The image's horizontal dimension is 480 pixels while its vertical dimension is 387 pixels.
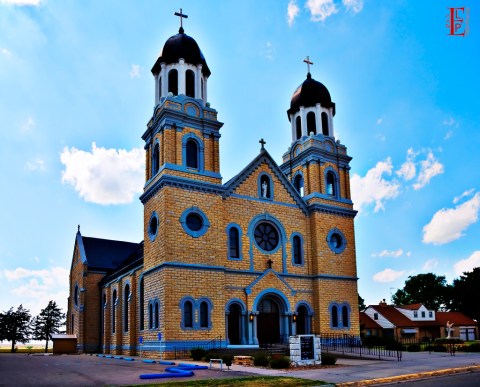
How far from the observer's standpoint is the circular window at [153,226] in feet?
107

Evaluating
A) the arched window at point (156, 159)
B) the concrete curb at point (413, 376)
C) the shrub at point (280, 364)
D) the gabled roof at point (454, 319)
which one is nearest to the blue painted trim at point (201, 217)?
the arched window at point (156, 159)

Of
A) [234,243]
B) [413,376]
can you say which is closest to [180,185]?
[234,243]

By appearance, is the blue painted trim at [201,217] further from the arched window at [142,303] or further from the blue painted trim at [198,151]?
the arched window at [142,303]

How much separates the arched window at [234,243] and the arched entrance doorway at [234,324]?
3.29 meters

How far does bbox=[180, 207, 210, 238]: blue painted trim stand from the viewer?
31.4m

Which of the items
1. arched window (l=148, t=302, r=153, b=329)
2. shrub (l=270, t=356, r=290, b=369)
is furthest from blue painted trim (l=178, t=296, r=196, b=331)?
shrub (l=270, t=356, r=290, b=369)

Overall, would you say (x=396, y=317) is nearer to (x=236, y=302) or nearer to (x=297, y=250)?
(x=297, y=250)

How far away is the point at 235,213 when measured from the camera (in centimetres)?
Result: 3434

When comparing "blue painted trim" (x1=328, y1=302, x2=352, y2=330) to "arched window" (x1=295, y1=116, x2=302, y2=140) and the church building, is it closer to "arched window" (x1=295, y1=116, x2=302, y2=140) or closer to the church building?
the church building

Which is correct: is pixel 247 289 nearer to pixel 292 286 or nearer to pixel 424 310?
pixel 292 286

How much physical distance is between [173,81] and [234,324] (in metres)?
16.6

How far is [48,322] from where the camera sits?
66.6 m

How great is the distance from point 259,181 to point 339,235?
7.61 m

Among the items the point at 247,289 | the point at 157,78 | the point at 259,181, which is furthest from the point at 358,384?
the point at 157,78
